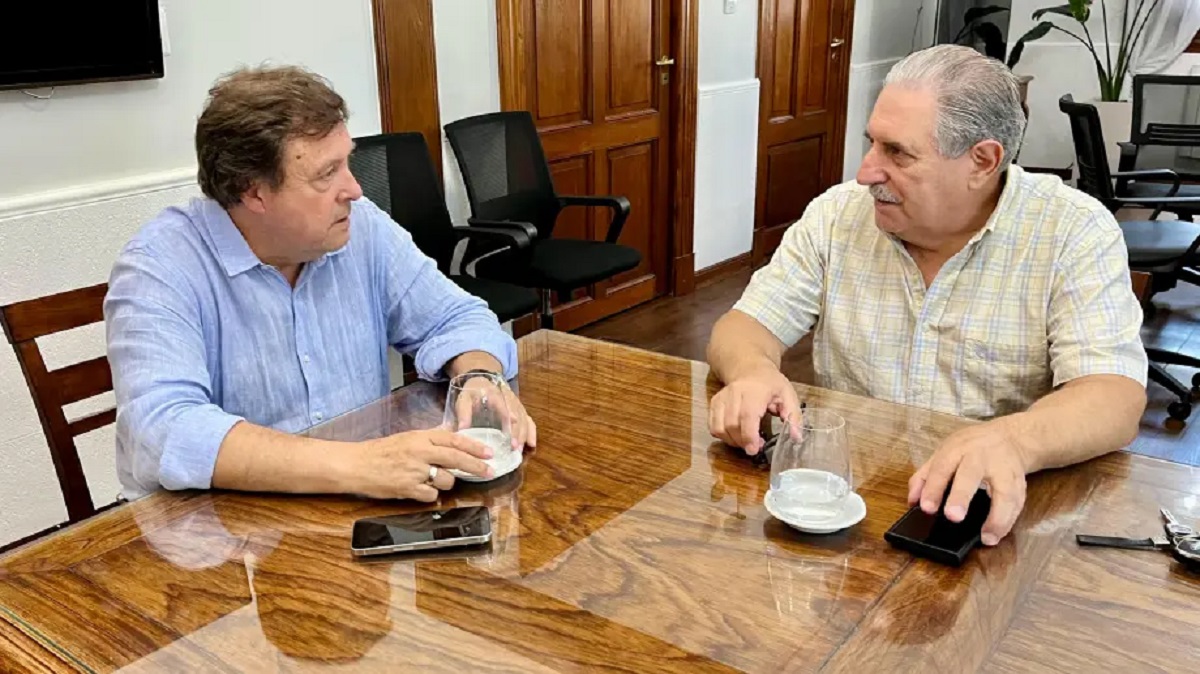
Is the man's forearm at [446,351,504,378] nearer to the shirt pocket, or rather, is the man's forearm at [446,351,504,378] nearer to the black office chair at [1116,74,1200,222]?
the shirt pocket

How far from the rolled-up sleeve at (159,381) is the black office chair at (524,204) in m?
1.70

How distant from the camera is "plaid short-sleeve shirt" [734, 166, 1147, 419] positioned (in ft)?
4.98

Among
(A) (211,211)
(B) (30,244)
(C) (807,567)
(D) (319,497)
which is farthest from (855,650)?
(B) (30,244)

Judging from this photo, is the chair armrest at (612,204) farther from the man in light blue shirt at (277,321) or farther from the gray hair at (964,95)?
the gray hair at (964,95)

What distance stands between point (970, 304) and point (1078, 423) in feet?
1.30

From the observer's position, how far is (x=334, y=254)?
5.43 feet

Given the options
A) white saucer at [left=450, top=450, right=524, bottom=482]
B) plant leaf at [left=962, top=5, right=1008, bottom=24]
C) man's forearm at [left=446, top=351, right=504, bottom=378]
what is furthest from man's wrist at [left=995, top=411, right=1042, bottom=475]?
plant leaf at [left=962, top=5, right=1008, bottom=24]

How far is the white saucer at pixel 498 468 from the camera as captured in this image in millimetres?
1222

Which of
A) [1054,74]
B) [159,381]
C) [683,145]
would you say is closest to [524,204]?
[683,145]

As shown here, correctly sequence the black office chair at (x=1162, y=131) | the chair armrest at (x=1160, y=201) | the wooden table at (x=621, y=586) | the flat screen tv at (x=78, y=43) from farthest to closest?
1. the black office chair at (x=1162, y=131)
2. the chair armrest at (x=1160, y=201)
3. the flat screen tv at (x=78, y=43)
4. the wooden table at (x=621, y=586)

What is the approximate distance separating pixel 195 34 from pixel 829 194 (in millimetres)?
1768

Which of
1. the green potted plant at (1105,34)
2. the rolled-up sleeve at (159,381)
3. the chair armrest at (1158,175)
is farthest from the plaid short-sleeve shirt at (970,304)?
the green potted plant at (1105,34)

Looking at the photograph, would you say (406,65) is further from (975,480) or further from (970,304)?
(975,480)

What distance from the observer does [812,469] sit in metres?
1.14
